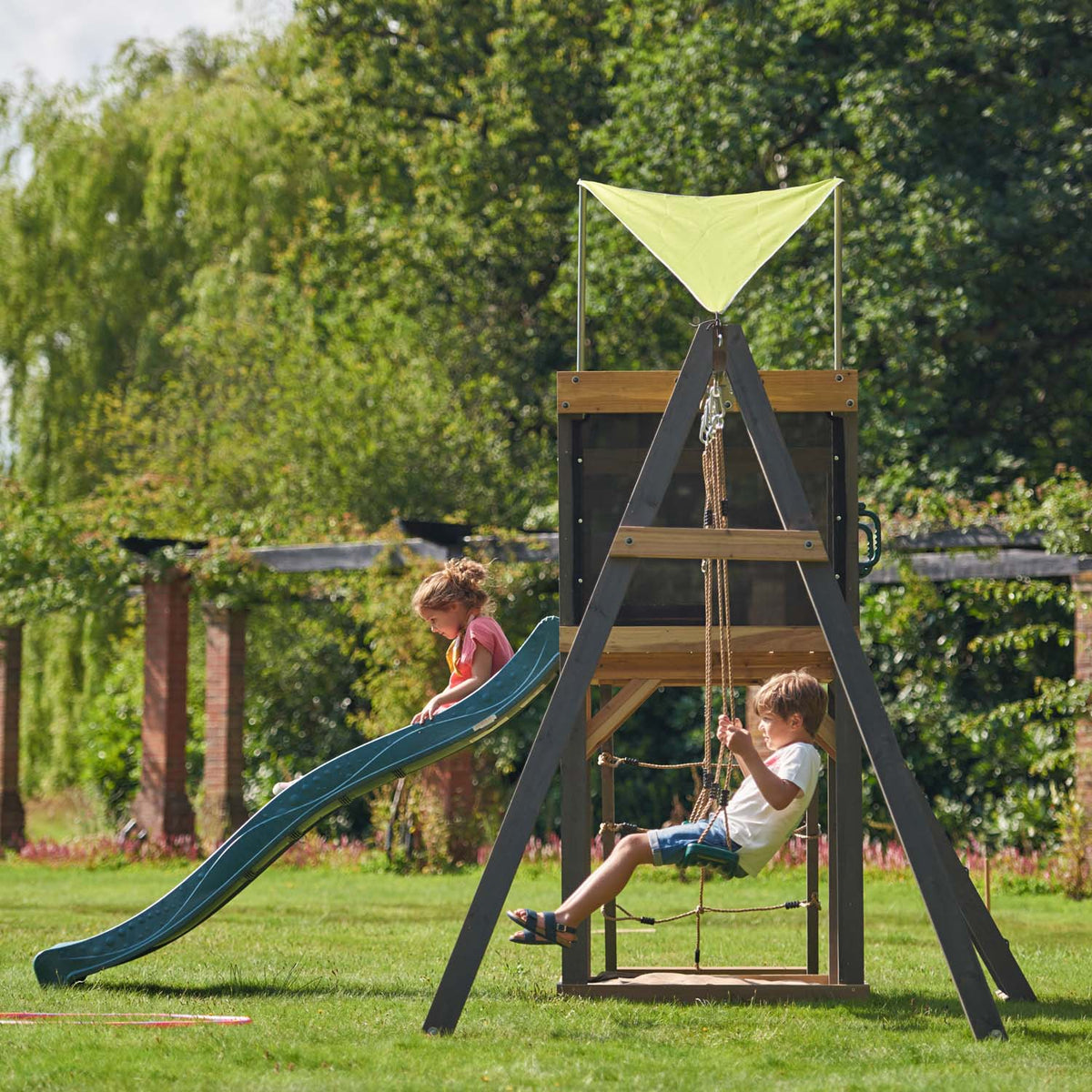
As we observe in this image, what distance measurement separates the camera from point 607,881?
6.09m

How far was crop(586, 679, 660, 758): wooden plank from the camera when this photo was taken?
717cm

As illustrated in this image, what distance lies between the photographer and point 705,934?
388 inches

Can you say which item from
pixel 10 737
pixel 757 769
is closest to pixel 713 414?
pixel 757 769

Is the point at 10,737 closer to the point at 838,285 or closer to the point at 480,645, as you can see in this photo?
the point at 480,645

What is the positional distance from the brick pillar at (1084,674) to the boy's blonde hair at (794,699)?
689 cm

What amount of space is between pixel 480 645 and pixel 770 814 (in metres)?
1.80

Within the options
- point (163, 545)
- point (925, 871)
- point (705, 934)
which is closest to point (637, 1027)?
point (925, 871)

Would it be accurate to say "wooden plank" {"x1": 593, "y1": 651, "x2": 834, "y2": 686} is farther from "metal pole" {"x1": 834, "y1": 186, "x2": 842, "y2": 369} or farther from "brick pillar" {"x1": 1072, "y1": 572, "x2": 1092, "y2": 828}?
"brick pillar" {"x1": 1072, "y1": 572, "x2": 1092, "y2": 828}

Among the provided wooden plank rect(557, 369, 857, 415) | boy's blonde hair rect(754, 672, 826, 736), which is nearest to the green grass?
boy's blonde hair rect(754, 672, 826, 736)

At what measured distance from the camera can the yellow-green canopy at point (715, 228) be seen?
658 centimetres

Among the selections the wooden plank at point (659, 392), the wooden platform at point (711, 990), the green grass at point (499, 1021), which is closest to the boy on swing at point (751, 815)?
the green grass at point (499, 1021)

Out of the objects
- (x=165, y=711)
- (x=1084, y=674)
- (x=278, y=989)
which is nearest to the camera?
(x=278, y=989)

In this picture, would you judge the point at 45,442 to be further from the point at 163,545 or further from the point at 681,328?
the point at 681,328

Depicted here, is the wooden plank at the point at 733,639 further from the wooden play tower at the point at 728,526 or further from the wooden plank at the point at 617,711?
the wooden plank at the point at 617,711
